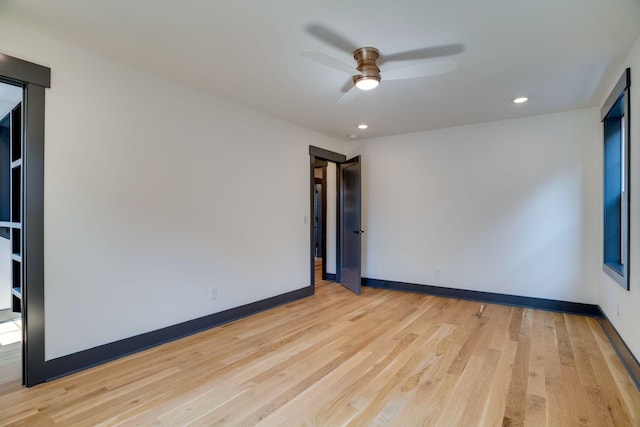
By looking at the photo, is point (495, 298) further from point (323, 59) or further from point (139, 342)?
point (139, 342)

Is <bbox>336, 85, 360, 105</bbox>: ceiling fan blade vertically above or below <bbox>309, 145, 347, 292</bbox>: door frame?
above

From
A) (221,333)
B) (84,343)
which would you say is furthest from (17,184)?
(221,333)

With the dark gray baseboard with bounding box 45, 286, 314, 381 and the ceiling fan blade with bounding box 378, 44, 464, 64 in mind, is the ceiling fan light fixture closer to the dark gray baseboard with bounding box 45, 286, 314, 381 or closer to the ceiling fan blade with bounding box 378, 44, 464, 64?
the ceiling fan blade with bounding box 378, 44, 464, 64

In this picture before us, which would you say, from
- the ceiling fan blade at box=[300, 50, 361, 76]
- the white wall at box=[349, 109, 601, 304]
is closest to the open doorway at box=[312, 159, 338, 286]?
the white wall at box=[349, 109, 601, 304]

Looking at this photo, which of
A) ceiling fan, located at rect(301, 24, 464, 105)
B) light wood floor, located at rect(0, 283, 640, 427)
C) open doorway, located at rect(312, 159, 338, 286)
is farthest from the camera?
open doorway, located at rect(312, 159, 338, 286)

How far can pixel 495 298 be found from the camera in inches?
171

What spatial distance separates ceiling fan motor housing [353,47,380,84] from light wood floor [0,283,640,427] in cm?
220

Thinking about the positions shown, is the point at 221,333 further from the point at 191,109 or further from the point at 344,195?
the point at 344,195

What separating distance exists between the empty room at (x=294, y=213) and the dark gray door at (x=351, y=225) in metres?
0.53

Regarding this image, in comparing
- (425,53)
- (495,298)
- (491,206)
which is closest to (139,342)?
(425,53)

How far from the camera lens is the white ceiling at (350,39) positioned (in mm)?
1949

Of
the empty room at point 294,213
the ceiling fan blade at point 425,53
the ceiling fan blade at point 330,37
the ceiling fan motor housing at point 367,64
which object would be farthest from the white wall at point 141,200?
the ceiling fan blade at point 425,53

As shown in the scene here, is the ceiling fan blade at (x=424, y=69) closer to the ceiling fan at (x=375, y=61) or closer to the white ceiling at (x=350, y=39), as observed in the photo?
the ceiling fan at (x=375, y=61)

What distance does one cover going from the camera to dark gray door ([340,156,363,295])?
4961 mm
